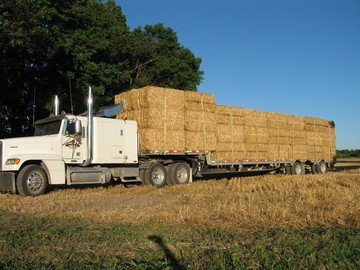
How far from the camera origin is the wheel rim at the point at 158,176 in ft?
57.1

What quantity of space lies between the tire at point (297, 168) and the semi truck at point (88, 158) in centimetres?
751

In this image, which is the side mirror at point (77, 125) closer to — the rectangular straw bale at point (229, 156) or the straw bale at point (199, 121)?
the straw bale at point (199, 121)

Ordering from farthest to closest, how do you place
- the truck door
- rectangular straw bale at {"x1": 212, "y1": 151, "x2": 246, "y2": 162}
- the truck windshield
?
1. rectangular straw bale at {"x1": 212, "y1": 151, "x2": 246, "y2": 162}
2. the truck windshield
3. the truck door

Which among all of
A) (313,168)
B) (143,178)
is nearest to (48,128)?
(143,178)

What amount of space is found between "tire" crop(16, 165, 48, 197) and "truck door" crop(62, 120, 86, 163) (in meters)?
1.06

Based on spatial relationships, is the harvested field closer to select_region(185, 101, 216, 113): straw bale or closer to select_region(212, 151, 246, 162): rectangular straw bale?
select_region(185, 101, 216, 113): straw bale

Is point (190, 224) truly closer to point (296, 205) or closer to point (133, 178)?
point (296, 205)

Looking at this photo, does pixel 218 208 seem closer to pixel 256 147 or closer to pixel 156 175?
pixel 156 175

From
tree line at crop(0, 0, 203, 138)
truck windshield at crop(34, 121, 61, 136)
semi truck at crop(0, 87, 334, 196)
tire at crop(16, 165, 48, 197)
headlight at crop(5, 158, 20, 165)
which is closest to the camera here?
tire at crop(16, 165, 48, 197)

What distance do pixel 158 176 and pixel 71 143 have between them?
13.1 feet

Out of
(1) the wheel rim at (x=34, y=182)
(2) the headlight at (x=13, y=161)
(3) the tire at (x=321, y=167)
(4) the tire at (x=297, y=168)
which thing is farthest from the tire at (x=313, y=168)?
(2) the headlight at (x=13, y=161)

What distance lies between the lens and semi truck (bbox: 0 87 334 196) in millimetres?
13922

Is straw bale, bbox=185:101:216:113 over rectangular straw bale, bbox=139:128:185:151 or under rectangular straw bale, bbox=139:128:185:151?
over

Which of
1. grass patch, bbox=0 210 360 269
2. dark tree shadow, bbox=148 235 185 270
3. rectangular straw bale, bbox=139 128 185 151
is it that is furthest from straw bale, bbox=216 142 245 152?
dark tree shadow, bbox=148 235 185 270
